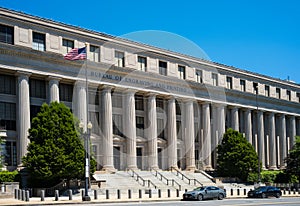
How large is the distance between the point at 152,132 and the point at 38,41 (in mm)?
19253

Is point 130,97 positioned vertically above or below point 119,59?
below

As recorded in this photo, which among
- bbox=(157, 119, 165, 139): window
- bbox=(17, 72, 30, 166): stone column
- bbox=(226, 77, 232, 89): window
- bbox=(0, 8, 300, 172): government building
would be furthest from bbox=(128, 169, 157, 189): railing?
bbox=(226, 77, 232, 89): window

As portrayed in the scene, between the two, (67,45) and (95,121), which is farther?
(95,121)

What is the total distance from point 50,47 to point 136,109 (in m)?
16.1

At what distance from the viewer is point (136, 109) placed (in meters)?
68.8

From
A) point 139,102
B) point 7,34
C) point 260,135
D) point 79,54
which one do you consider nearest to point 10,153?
point 7,34

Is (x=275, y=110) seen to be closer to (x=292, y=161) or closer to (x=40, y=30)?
(x=292, y=161)

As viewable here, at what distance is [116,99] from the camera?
65.8 metres

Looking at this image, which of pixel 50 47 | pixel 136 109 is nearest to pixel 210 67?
pixel 136 109

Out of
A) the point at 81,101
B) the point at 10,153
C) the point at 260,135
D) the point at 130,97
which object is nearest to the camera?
the point at 10,153

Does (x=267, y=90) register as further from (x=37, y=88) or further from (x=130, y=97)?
(x=37, y=88)

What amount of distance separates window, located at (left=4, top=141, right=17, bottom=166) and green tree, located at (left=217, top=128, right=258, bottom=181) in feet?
92.0

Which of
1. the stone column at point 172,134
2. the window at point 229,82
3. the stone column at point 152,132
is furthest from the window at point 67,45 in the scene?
the window at point 229,82

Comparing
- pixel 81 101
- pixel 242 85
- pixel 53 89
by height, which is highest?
pixel 242 85
